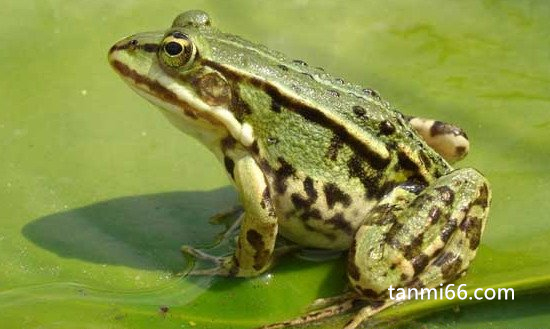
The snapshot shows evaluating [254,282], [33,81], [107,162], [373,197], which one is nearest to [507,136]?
[373,197]

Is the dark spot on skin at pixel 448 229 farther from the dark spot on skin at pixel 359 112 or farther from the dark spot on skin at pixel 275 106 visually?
the dark spot on skin at pixel 275 106

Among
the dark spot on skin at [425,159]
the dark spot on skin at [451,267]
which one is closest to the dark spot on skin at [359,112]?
the dark spot on skin at [425,159]

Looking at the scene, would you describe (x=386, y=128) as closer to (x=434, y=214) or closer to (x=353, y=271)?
(x=434, y=214)

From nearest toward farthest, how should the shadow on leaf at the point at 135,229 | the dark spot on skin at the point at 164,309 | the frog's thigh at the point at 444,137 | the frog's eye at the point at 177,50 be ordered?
the dark spot on skin at the point at 164,309 < the frog's eye at the point at 177,50 < the shadow on leaf at the point at 135,229 < the frog's thigh at the point at 444,137

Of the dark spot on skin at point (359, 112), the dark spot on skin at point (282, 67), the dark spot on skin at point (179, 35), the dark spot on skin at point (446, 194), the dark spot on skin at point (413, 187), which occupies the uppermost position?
the dark spot on skin at point (179, 35)

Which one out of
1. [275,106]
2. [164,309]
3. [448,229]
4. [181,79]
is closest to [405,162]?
[448,229]

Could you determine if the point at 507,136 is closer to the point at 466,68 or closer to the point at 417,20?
the point at 466,68

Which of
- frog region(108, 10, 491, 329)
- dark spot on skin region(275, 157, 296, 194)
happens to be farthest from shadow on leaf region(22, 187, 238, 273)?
dark spot on skin region(275, 157, 296, 194)
